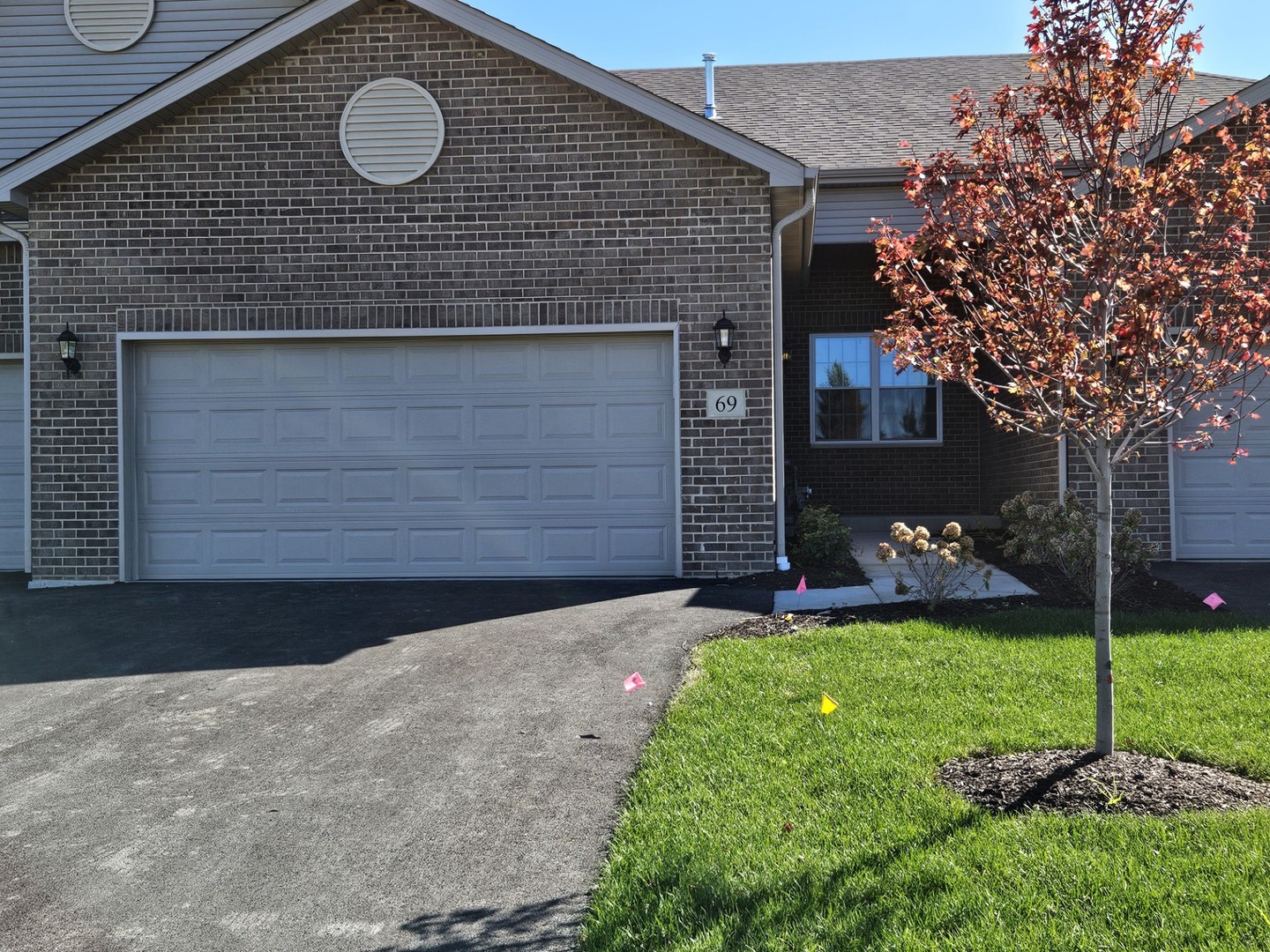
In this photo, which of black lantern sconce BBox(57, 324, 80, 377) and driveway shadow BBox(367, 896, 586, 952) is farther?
black lantern sconce BBox(57, 324, 80, 377)

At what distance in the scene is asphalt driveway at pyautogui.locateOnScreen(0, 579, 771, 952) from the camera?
3.85 m

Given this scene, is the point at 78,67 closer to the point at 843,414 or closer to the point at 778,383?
the point at 778,383

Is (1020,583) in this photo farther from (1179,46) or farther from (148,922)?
(148,922)

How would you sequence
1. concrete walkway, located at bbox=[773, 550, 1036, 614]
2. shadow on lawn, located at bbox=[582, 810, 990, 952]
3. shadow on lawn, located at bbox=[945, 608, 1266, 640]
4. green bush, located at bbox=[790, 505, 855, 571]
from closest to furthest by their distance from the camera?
shadow on lawn, located at bbox=[582, 810, 990, 952] → shadow on lawn, located at bbox=[945, 608, 1266, 640] → concrete walkway, located at bbox=[773, 550, 1036, 614] → green bush, located at bbox=[790, 505, 855, 571]

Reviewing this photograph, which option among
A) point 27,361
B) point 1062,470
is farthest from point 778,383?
point 27,361

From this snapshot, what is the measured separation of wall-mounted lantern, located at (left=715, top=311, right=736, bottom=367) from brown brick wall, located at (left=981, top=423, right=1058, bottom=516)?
306cm

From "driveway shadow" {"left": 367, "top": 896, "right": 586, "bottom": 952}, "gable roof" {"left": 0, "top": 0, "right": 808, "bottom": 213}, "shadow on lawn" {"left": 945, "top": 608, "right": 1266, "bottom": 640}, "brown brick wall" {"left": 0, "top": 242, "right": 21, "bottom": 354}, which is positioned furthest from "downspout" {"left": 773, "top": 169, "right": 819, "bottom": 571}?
"brown brick wall" {"left": 0, "top": 242, "right": 21, "bottom": 354}

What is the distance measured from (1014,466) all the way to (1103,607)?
9.48 m

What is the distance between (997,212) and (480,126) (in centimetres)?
695

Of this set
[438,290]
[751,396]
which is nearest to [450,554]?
[438,290]

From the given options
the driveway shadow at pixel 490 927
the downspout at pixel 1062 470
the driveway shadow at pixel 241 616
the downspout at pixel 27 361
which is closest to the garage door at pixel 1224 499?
the downspout at pixel 1062 470

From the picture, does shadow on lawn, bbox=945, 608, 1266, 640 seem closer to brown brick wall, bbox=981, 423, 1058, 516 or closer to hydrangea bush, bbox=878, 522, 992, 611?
hydrangea bush, bbox=878, 522, 992, 611

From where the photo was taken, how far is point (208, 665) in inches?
290

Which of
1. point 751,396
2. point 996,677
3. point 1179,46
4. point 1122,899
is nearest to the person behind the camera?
point 1122,899
